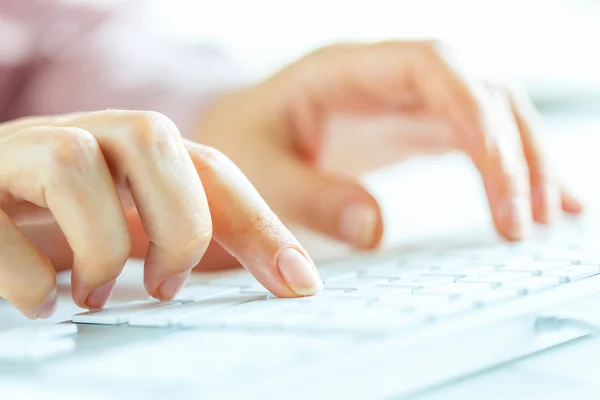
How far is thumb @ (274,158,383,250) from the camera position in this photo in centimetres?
74

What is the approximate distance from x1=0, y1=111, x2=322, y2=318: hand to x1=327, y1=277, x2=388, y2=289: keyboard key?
27mm

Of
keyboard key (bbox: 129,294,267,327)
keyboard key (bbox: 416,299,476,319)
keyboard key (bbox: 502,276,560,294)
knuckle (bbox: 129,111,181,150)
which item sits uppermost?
knuckle (bbox: 129,111,181,150)

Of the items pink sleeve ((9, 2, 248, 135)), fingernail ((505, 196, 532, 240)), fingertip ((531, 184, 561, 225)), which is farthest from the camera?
pink sleeve ((9, 2, 248, 135))

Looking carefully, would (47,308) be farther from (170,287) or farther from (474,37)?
(474,37)

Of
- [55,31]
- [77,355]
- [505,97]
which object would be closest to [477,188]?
[505,97]

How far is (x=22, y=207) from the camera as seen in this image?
1.58 feet

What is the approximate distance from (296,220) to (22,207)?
389 millimetres

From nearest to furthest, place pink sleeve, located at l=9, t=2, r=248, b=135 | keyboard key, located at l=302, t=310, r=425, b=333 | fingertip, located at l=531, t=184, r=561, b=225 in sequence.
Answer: keyboard key, located at l=302, t=310, r=425, b=333 < fingertip, located at l=531, t=184, r=561, b=225 < pink sleeve, located at l=9, t=2, r=248, b=135

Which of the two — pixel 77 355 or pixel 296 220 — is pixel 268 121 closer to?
pixel 296 220

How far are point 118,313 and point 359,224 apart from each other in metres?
0.36

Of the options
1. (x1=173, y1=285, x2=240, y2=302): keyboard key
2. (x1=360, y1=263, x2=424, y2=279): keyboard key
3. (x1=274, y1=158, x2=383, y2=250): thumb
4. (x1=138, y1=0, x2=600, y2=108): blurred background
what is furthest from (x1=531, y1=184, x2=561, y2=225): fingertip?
(x1=138, y1=0, x2=600, y2=108): blurred background

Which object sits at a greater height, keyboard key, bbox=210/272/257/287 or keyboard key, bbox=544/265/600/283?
keyboard key, bbox=544/265/600/283

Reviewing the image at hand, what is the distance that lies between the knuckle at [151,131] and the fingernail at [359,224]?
1.03 ft

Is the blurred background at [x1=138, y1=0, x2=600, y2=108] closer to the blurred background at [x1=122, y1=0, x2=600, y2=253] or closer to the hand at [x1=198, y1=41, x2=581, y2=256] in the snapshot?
the blurred background at [x1=122, y1=0, x2=600, y2=253]
